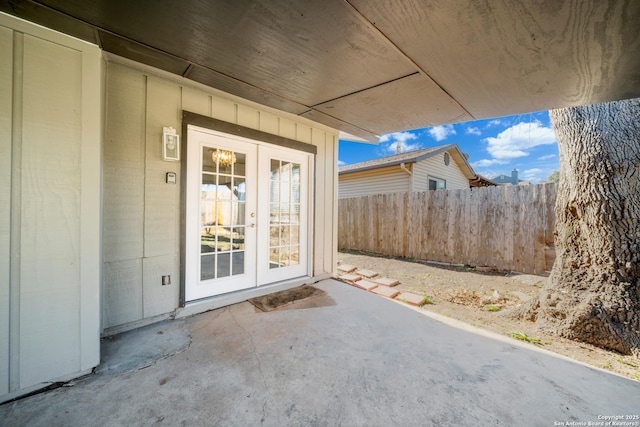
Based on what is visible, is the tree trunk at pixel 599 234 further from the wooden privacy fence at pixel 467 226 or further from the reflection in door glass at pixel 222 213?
the reflection in door glass at pixel 222 213

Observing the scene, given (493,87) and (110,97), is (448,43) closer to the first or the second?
(493,87)

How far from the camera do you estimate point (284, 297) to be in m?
3.15

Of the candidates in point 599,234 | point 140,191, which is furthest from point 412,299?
point 140,191

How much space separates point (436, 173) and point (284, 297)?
8.82 metres

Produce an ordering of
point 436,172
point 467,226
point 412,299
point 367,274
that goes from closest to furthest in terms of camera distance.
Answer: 1. point 412,299
2. point 367,274
3. point 467,226
4. point 436,172

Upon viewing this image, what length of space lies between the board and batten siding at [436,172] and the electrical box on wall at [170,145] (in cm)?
781

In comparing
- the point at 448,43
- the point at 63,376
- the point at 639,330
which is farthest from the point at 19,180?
the point at 639,330

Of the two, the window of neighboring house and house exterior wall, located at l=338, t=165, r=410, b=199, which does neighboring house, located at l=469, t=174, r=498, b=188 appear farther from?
house exterior wall, located at l=338, t=165, r=410, b=199

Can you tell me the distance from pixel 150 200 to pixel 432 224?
575 centimetres

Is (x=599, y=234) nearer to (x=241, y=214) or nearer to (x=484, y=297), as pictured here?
(x=484, y=297)

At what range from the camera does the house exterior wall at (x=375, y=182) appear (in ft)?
29.5

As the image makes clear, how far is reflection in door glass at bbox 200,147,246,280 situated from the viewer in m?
2.82

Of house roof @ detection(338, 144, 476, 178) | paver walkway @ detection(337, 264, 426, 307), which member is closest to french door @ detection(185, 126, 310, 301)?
paver walkway @ detection(337, 264, 426, 307)

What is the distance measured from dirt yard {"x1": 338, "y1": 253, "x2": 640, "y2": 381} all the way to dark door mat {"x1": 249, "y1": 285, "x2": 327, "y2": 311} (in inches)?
62.7
